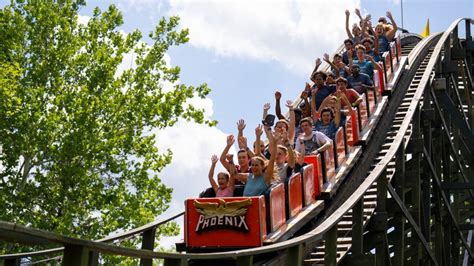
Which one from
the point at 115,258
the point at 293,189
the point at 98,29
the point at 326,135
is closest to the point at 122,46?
the point at 98,29

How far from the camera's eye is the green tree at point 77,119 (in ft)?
57.1

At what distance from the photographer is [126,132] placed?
1897cm

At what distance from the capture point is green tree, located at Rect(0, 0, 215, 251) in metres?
17.4

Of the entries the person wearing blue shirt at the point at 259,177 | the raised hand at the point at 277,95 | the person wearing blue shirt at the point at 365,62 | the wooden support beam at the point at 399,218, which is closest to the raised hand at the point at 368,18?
the person wearing blue shirt at the point at 365,62

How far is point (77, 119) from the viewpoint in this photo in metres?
17.9

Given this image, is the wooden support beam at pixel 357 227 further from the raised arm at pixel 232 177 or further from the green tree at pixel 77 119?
the green tree at pixel 77 119

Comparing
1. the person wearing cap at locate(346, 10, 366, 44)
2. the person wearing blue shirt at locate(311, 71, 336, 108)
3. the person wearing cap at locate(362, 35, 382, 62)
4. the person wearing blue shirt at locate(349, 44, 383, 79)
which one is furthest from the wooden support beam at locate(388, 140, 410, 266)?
the person wearing cap at locate(346, 10, 366, 44)

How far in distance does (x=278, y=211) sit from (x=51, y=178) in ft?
34.1

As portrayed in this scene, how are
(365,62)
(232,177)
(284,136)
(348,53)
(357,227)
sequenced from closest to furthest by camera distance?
(357,227) < (232,177) < (284,136) < (365,62) < (348,53)

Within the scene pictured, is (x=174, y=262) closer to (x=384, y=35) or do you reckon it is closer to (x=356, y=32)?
(x=384, y=35)

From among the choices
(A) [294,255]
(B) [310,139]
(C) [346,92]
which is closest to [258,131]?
(B) [310,139]

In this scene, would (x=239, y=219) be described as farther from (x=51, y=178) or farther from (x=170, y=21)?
(x=170, y=21)

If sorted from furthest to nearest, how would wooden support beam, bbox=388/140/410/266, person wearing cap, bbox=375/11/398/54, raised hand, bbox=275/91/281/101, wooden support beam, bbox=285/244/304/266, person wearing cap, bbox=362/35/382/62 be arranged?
person wearing cap, bbox=375/11/398/54 < person wearing cap, bbox=362/35/382/62 < raised hand, bbox=275/91/281/101 < wooden support beam, bbox=388/140/410/266 < wooden support beam, bbox=285/244/304/266

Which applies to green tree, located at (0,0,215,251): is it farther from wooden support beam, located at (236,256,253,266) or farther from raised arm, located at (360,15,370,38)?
wooden support beam, located at (236,256,253,266)
